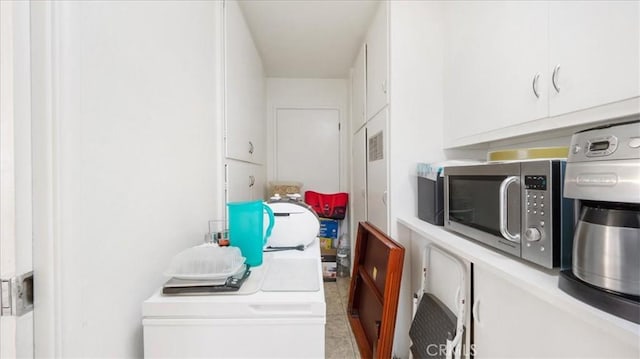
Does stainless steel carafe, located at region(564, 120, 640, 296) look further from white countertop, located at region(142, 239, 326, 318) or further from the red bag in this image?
the red bag

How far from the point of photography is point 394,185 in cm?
167

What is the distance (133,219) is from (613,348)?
4.18 ft

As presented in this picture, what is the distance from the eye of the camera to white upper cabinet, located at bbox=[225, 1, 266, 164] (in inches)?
67.4

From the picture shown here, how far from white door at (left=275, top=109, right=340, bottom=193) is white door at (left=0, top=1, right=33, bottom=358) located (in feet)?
9.44

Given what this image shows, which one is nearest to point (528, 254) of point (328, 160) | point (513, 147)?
point (513, 147)

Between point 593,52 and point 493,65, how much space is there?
453mm

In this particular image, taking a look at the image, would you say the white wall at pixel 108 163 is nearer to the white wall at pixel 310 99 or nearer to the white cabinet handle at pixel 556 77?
the white cabinet handle at pixel 556 77

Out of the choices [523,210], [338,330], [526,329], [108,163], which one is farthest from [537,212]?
[338,330]

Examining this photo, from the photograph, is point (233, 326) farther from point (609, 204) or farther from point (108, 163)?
point (609, 204)

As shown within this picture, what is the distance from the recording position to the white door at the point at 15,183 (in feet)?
1.78

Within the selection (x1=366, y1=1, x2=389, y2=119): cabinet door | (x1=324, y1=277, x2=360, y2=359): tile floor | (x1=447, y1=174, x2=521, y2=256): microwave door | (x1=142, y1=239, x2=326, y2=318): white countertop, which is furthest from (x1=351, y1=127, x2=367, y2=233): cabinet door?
(x1=142, y1=239, x2=326, y2=318): white countertop

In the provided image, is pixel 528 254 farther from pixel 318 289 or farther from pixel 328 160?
pixel 328 160
